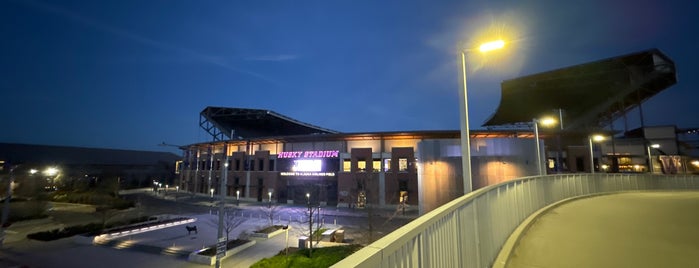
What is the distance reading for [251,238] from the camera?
90.7 ft

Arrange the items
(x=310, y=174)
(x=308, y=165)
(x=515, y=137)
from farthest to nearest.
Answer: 1. (x=308, y=165)
2. (x=310, y=174)
3. (x=515, y=137)

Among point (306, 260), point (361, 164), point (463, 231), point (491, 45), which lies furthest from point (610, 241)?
point (361, 164)

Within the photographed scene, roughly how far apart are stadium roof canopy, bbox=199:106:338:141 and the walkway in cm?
6054

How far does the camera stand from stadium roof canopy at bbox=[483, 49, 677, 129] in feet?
133

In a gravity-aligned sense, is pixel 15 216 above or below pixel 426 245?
below

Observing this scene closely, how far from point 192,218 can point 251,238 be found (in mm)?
16634

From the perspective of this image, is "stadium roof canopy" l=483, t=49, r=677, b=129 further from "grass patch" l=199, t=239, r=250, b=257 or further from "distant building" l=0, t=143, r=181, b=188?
"distant building" l=0, t=143, r=181, b=188

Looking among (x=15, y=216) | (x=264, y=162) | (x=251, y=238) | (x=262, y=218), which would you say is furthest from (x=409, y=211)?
(x=15, y=216)

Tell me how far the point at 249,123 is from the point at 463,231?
75165 millimetres

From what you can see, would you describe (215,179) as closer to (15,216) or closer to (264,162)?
(264,162)

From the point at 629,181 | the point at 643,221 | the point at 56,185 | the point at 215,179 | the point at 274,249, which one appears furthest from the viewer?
the point at 56,185

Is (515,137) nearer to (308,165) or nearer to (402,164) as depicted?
(402,164)

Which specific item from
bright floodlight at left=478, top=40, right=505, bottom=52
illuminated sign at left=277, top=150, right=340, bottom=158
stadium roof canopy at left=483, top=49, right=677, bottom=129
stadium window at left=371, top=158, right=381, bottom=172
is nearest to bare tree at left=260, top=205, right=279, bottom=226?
illuminated sign at left=277, top=150, right=340, bottom=158

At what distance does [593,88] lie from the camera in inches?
1853
